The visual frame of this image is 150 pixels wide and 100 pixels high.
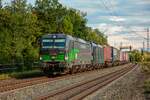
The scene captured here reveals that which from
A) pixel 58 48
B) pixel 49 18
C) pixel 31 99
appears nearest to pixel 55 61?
pixel 58 48

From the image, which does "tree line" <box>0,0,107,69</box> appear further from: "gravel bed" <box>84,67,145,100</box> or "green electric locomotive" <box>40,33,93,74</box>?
"gravel bed" <box>84,67,145,100</box>

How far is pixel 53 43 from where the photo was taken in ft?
112

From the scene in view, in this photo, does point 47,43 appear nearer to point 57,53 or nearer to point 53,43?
point 53,43

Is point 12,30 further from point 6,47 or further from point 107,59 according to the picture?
point 107,59

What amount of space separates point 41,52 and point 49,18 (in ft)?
129

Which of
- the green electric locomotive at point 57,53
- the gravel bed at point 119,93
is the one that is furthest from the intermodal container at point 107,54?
the gravel bed at point 119,93

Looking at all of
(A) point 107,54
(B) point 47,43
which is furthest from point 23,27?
(A) point 107,54

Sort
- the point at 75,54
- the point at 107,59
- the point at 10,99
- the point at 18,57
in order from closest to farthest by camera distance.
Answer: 1. the point at 10,99
2. the point at 75,54
3. the point at 18,57
4. the point at 107,59

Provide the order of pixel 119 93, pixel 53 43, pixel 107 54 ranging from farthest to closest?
1. pixel 107 54
2. pixel 53 43
3. pixel 119 93

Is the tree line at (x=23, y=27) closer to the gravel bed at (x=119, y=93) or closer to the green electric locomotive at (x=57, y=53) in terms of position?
the green electric locomotive at (x=57, y=53)

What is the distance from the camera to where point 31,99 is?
1830 centimetres

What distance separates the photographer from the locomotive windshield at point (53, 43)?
111 feet

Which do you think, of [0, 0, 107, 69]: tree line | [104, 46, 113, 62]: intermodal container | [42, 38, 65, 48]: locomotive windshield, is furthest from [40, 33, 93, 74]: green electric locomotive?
[104, 46, 113, 62]: intermodal container

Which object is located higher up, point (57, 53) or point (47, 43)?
point (47, 43)
